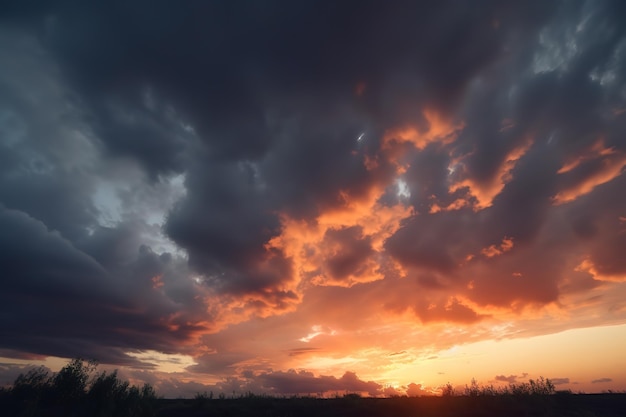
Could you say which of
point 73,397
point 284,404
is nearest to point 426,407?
point 284,404

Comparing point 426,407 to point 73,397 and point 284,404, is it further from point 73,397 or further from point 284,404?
point 73,397

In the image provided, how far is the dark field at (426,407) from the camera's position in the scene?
2478 cm

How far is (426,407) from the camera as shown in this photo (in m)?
28.0

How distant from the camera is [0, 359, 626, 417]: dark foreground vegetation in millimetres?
24297

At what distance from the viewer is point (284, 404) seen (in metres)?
31.9

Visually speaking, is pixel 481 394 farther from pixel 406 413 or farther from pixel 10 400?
pixel 10 400

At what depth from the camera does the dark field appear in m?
24.8

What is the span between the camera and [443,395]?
32000 millimetres

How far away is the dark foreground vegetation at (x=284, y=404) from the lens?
24.3 meters

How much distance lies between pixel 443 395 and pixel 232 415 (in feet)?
65.6

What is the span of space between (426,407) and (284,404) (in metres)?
13.2

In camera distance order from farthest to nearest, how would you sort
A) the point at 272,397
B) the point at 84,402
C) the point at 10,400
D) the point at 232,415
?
the point at 272,397, the point at 232,415, the point at 84,402, the point at 10,400

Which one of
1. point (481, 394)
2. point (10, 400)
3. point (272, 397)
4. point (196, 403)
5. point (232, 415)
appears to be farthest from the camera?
point (272, 397)

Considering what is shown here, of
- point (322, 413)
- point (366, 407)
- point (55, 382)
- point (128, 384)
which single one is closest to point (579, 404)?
point (366, 407)
